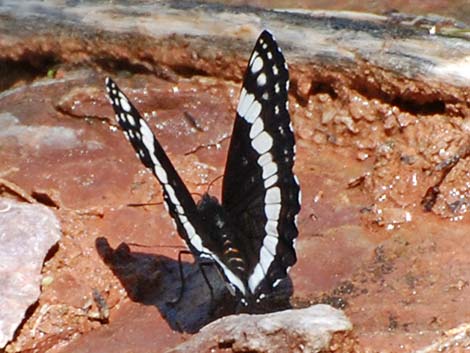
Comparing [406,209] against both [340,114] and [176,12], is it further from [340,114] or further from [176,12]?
[176,12]

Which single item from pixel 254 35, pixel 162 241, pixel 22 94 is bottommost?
pixel 162 241

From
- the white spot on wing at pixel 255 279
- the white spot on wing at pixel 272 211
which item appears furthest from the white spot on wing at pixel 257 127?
the white spot on wing at pixel 255 279

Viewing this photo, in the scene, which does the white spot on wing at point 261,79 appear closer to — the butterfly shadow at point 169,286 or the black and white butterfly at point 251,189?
the black and white butterfly at point 251,189

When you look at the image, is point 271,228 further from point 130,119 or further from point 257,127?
point 130,119

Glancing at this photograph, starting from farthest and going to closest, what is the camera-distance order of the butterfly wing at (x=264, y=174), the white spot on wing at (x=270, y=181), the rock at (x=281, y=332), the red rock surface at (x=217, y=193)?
the red rock surface at (x=217, y=193) < the white spot on wing at (x=270, y=181) < the butterfly wing at (x=264, y=174) < the rock at (x=281, y=332)

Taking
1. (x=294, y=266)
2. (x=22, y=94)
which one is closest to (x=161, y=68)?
(x=22, y=94)

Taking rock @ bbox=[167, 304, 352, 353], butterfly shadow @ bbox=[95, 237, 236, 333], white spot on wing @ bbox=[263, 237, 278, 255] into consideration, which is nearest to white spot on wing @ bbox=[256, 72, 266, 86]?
white spot on wing @ bbox=[263, 237, 278, 255]

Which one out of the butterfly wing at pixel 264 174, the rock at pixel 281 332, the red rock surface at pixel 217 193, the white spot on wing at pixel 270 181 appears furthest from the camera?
the red rock surface at pixel 217 193
